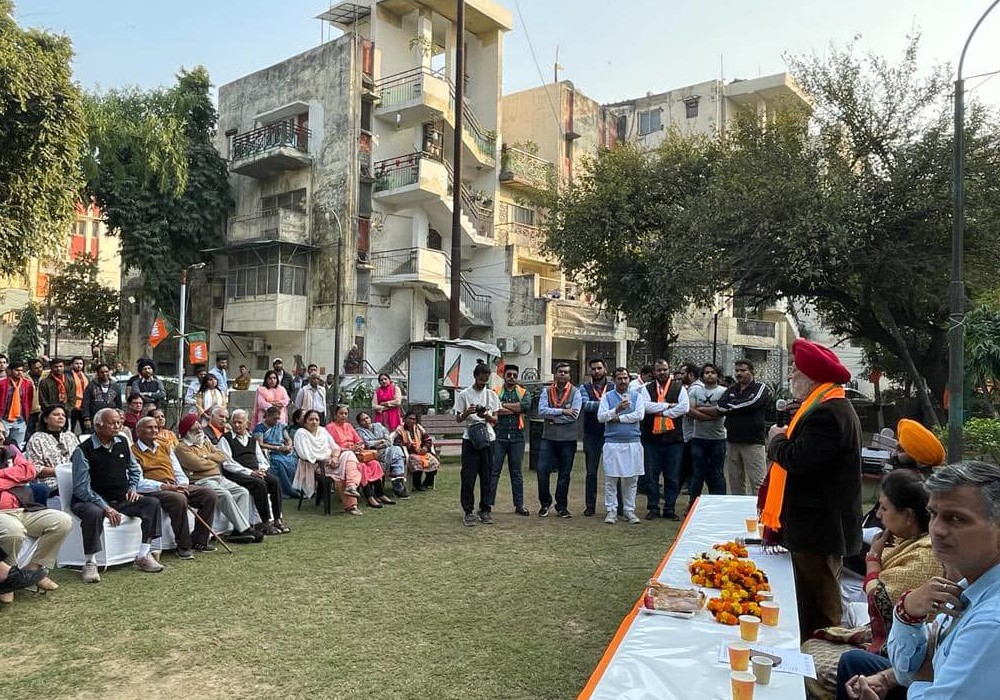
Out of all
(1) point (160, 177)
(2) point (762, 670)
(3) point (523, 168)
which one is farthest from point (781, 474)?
(3) point (523, 168)

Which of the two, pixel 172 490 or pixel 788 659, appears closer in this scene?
pixel 788 659

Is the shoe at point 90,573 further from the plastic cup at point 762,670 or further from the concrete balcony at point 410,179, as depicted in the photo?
the concrete balcony at point 410,179

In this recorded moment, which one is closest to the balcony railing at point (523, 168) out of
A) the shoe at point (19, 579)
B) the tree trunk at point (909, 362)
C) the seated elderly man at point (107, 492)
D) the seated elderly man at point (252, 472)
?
the tree trunk at point (909, 362)

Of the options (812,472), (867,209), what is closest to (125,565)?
(812,472)

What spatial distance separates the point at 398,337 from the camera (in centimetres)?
2691

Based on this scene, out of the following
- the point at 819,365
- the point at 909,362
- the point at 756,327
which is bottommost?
the point at 819,365

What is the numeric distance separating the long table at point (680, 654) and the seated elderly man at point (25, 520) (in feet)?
15.2

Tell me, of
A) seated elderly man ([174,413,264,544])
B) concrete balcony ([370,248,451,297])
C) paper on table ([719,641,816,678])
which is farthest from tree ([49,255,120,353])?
paper on table ([719,641,816,678])

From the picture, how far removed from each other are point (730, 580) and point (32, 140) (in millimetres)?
13896

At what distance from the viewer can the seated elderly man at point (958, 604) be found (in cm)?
179

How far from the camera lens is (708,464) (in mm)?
9109

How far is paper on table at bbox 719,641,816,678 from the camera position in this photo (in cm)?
268

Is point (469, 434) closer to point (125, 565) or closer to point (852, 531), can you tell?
point (125, 565)

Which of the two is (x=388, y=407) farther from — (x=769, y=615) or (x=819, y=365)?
(x=769, y=615)
